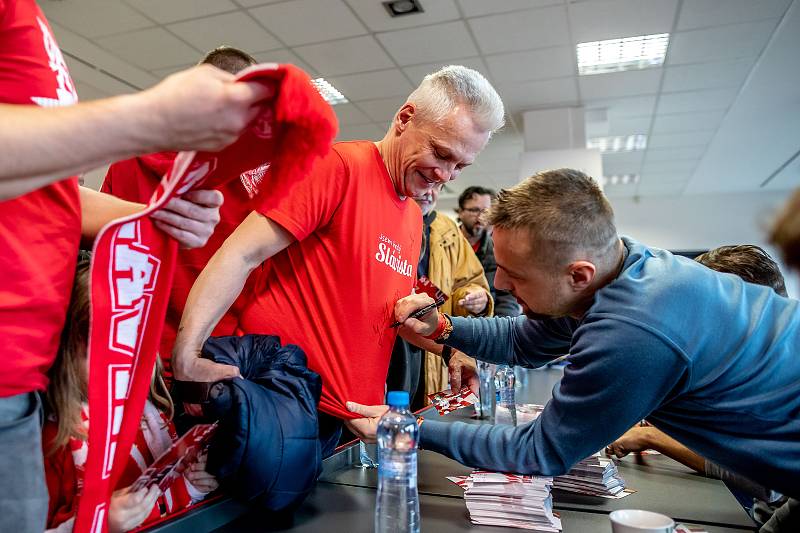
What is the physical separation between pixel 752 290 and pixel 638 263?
25cm

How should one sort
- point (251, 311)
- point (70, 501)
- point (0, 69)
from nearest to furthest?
point (0, 69), point (70, 501), point (251, 311)

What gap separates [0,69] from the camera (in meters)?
0.64

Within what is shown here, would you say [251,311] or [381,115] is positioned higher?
[381,115]

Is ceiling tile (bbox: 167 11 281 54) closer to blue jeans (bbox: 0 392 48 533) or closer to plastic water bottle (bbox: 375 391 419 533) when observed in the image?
plastic water bottle (bbox: 375 391 419 533)

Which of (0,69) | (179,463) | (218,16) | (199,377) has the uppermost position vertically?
(218,16)

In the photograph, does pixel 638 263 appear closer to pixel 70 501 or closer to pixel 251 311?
pixel 251 311

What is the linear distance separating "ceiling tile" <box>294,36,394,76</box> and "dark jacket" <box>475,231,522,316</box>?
1900mm

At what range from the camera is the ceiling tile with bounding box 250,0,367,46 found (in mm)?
3869

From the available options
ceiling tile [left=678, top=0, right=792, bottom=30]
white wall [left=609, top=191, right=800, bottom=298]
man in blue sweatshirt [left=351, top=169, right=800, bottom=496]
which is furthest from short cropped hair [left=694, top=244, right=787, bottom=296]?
white wall [left=609, top=191, right=800, bottom=298]

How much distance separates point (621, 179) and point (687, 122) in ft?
9.51

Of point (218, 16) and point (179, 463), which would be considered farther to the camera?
point (218, 16)

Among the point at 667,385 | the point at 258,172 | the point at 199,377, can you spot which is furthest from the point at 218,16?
the point at 667,385

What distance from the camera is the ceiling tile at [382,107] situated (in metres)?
5.58

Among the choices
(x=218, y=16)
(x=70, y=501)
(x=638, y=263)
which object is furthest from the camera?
(x=218, y=16)
